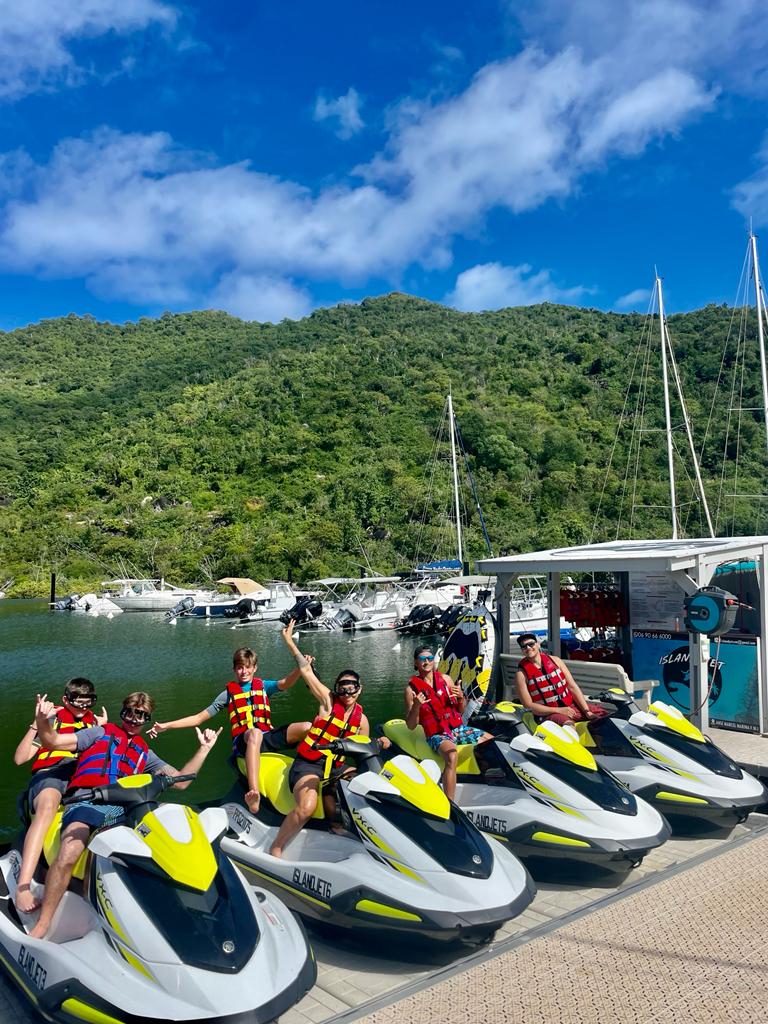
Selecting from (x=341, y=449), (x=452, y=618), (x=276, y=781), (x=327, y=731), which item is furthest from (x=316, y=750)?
(x=341, y=449)

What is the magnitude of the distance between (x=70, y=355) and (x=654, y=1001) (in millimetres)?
134314

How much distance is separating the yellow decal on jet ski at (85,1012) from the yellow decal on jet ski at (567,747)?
145 inches

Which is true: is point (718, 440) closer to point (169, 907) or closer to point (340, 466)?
point (340, 466)

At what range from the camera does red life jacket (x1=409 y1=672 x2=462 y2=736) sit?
22.2 feet

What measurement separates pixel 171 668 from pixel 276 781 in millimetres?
21163

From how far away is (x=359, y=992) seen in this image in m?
4.54

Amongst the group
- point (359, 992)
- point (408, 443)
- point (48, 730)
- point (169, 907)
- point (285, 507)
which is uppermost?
point (408, 443)

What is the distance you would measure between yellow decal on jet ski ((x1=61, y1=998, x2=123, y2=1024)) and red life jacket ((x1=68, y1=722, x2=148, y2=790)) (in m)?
1.22

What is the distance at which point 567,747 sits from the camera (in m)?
6.16

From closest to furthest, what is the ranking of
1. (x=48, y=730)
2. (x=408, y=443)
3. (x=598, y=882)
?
(x=48, y=730)
(x=598, y=882)
(x=408, y=443)

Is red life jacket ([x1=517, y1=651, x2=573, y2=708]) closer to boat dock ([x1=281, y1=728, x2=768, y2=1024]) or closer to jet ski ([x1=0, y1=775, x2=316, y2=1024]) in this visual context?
boat dock ([x1=281, y1=728, x2=768, y2=1024])

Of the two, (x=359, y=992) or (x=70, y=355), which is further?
(x=70, y=355)

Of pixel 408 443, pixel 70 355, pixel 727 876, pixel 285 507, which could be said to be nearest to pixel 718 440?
pixel 408 443

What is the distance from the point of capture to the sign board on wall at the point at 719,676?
382 inches
